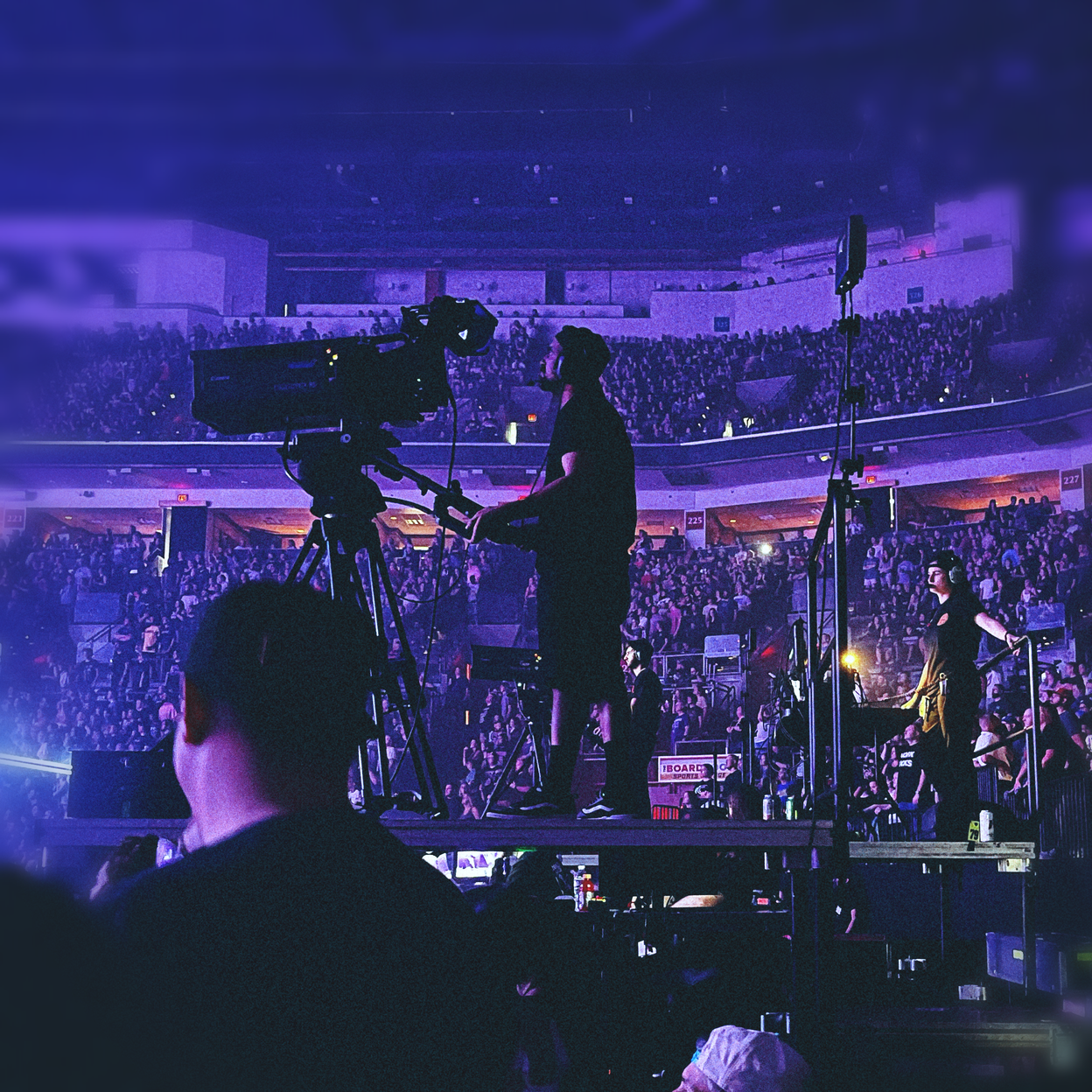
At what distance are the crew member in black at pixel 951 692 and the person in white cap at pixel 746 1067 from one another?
10.4 ft

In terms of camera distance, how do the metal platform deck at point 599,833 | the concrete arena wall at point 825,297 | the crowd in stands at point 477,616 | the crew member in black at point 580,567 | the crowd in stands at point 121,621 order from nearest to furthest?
the metal platform deck at point 599,833 < the crew member in black at point 580,567 < the crowd in stands at point 477,616 < the crowd in stands at point 121,621 < the concrete arena wall at point 825,297

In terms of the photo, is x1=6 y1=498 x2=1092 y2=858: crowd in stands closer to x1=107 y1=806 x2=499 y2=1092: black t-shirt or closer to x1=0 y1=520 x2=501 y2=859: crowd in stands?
x1=0 y1=520 x2=501 y2=859: crowd in stands

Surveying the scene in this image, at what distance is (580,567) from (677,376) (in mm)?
18275

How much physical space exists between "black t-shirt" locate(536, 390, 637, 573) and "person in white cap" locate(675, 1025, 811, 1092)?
1274 mm

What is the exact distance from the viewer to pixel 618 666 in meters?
3.09

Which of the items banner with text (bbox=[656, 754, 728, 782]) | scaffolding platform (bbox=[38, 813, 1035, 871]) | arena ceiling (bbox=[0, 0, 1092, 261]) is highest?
arena ceiling (bbox=[0, 0, 1092, 261])

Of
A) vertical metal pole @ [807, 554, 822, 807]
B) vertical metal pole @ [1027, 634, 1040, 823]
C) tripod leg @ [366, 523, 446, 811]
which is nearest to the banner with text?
vertical metal pole @ [1027, 634, 1040, 823]

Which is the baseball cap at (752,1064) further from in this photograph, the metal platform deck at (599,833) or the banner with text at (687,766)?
the banner with text at (687,766)

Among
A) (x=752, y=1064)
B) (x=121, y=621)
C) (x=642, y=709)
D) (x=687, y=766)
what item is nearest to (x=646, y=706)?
(x=642, y=709)

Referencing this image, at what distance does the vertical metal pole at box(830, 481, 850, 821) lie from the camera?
2.76 m

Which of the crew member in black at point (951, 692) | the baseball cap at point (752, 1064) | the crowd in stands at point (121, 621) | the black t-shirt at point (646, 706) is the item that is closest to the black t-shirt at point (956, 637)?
the crew member in black at point (951, 692)

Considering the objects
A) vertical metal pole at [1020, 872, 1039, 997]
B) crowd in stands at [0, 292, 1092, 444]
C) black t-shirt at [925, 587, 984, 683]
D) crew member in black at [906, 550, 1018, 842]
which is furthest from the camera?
crowd in stands at [0, 292, 1092, 444]

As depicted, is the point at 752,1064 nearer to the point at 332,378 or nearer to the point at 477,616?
the point at 332,378

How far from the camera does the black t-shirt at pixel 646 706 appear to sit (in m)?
5.86
